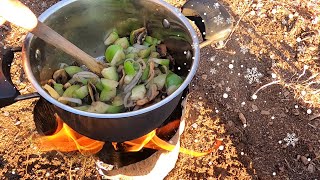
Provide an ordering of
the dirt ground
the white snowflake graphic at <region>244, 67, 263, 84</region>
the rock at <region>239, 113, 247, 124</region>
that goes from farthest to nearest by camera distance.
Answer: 1. the white snowflake graphic at <region>244, 67, 263, 84</region>
2. the rock at <region>239, 113, 247, 124</region>
3. the dirt ground

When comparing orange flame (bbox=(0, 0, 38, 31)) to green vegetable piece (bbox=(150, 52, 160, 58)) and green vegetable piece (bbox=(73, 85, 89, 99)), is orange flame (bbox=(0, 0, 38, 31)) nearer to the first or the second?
green vegetable piece (bbox=(73, 85, 89, 99))

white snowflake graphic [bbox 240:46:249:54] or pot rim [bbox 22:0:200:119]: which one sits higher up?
pot rim [bbox 22:0:200:119]

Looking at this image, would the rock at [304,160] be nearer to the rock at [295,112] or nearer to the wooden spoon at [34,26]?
the rock at [295,112]

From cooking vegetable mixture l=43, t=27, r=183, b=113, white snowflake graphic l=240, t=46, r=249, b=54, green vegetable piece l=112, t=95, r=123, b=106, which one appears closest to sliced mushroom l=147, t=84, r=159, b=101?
cooking vegetable mixture l=43, t=27, r=183, b=113

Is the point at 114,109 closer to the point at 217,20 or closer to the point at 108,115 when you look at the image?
the point at 108,115

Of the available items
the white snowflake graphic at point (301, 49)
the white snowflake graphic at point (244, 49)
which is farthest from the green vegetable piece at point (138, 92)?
the white snowflake graphic at point (301, 49)

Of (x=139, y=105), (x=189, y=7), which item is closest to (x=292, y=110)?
(x=189, y=7)
